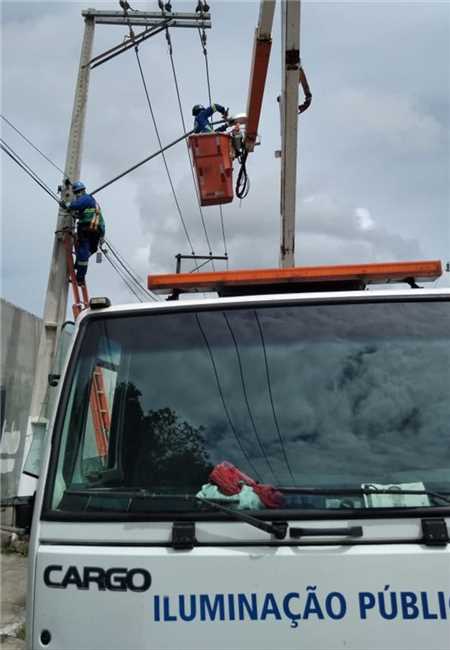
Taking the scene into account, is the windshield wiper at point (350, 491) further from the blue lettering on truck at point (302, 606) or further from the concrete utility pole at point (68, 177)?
the concrete utility pole at point (68, 177)

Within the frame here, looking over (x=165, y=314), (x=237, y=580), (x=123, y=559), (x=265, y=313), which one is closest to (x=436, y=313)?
(x=265, y=313)

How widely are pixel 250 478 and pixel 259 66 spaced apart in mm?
3906

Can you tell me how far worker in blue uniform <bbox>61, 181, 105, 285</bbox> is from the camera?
28.0 ft

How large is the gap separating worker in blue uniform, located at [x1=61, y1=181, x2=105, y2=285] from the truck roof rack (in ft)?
19.6

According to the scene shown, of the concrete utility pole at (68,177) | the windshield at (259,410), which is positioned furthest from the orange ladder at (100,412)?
the concrete utility pole at (68,177)

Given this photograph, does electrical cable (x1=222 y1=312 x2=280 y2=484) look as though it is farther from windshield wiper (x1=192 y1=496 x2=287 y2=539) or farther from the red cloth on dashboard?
windshield wiper (x1=192 y1=496 x2=287 y2=539)

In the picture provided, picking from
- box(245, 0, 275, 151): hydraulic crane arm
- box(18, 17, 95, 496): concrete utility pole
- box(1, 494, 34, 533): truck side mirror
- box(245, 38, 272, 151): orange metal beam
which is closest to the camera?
box(1, 494, 34, 533): truck side mirror

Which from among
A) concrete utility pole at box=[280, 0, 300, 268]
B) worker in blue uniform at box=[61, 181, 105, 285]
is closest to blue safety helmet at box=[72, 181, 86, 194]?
worker in blue uniform at box=[61, 181, 105, 285]

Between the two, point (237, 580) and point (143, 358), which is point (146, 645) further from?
point (143, 358)

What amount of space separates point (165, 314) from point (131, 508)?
0.80 m

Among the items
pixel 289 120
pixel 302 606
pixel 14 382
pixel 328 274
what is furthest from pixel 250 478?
pixel 14 382

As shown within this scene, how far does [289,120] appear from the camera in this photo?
14.1 feet

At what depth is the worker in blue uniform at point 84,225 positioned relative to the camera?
8539 mm

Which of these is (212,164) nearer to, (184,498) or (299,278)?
(299,278)
